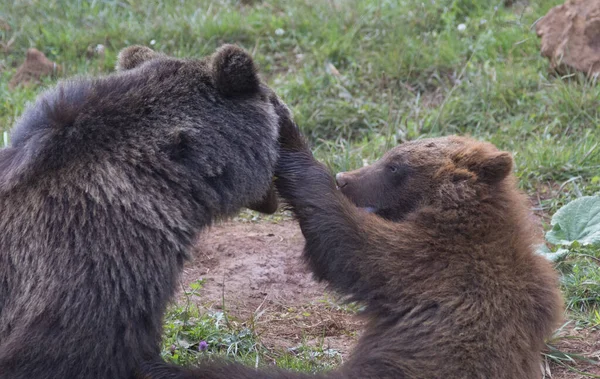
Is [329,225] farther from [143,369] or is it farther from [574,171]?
[574,171]

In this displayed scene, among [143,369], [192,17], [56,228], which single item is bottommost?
[192,17]

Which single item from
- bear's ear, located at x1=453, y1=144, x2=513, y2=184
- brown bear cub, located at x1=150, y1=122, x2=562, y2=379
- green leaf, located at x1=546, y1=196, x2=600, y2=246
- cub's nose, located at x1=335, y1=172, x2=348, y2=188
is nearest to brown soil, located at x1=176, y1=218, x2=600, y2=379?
brown bear cub, located at x1=150, y1=122, x2=562, y2=379

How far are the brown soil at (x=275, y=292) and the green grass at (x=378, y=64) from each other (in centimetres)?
44

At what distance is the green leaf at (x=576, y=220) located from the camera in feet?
19.1

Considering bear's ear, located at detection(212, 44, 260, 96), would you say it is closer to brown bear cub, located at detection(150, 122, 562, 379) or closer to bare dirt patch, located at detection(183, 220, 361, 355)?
brown bear cub, located at detection(150, 122, 562, 379)

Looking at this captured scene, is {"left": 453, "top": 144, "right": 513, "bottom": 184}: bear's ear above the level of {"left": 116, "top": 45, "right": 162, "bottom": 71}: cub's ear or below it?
below

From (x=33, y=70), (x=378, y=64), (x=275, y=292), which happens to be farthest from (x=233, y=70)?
(x=33, y=70)

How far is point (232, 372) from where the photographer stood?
4.15 metres

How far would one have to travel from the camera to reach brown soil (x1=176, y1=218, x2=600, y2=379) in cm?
518

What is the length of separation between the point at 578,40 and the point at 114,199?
511cm

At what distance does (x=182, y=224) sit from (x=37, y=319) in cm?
77

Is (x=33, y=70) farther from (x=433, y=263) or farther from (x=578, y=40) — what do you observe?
(x=433, y=263)

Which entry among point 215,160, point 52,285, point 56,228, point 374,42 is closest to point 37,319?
point 52,285

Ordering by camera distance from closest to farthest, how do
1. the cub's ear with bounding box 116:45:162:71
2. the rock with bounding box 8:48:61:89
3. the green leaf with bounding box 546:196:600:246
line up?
the cub's ear with bounding box 116:45:162:71 < the green leaf with bounding box 546:196:600:246 < the rock with bounding box 8:48:61:89
